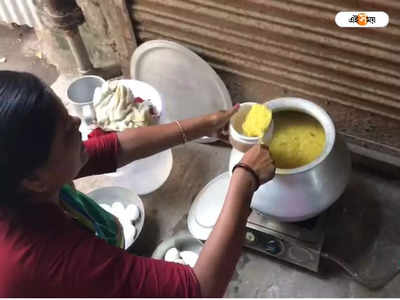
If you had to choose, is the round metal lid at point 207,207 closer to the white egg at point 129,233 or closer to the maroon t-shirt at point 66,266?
the white egg at point 129,233

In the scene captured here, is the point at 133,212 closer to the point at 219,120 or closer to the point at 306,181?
the point at 219,120

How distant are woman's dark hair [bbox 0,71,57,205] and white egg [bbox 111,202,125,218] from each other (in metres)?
0.97

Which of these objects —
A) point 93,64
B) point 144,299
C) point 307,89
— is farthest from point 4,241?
point 93,64

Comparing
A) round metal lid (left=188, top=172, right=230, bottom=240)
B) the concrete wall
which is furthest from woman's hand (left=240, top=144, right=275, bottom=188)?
the concrete wall

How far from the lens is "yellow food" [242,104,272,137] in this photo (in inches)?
51.1

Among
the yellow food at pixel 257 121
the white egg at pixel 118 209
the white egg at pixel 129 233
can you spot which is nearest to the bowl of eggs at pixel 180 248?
the white egg at pixel 129 233

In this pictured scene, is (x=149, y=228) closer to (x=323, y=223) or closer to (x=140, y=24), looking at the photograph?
(x=323, y=223)

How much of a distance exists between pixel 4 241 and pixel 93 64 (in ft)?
5.41

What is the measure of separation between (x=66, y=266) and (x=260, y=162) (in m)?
0.57

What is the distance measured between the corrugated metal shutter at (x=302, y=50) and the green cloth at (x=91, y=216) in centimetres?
81

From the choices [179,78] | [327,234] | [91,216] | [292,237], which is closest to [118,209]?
[91,216]

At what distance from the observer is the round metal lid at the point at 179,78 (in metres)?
1.88

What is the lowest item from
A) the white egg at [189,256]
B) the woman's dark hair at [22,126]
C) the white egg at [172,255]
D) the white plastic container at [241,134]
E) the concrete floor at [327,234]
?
the concrete floor at [327,234]

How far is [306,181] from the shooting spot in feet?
4.38
